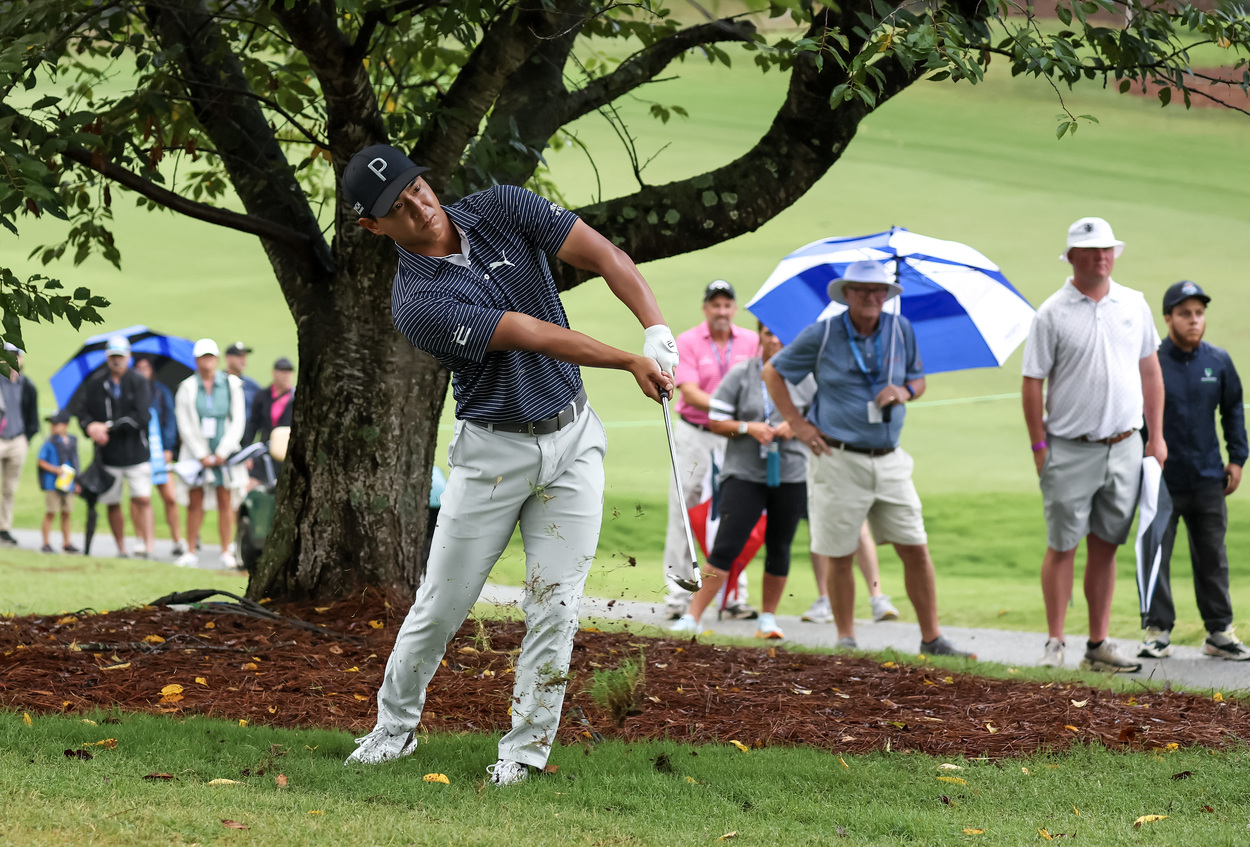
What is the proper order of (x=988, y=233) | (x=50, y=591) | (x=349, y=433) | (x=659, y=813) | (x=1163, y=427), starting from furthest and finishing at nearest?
(x=988, y=233), (x=50, y=591), (x=1163, y=427), (x=349, y=433), (x=659, y=813)

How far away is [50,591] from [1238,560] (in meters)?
Answer: 12.6

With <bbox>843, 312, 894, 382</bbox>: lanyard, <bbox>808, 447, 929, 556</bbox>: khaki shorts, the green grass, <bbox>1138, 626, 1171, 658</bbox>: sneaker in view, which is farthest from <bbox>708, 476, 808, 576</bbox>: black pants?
the green grass

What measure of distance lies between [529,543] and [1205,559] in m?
5.82

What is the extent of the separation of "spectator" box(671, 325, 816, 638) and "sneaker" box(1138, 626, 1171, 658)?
2342 millimetres

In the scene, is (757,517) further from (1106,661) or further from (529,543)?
(529,543)

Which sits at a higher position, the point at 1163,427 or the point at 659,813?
the point at 1163,427

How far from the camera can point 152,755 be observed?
15.4 feet

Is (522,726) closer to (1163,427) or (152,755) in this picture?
(152,755)

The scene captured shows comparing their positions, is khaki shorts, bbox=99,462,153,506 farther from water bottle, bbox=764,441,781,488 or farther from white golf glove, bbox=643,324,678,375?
white golf glove, bbox=643,324,678,375

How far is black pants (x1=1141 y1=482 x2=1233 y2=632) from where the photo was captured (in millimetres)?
8594

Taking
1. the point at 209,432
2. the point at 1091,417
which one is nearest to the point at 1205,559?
the point at 1091,417

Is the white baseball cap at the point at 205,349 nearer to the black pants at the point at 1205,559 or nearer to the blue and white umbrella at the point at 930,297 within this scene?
the blue and white umbrella at the point at 930,297

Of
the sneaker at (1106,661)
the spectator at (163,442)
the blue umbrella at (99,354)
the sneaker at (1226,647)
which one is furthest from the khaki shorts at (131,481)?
the sneaker at (1226,647)

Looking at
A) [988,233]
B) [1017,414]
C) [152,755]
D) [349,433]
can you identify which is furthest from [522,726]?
[988,233]
